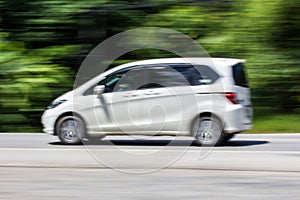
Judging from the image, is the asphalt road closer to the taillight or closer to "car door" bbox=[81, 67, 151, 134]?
"car door" bbox=[81, 67, 151, 134]

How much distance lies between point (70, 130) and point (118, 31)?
22.6 feet

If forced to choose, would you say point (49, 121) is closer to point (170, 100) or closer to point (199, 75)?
point (170, 100)

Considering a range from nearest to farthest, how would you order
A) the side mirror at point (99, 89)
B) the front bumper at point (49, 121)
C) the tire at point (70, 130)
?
the side mirror at point (99, 89) → the tire at point (70, 130) → the front bumper at point (49, 121)

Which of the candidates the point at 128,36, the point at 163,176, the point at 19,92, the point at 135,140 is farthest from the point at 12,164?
the point at 128,36

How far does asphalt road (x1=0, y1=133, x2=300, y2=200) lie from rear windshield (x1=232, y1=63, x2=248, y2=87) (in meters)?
1.22

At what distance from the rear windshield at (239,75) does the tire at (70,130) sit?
3.11 meters

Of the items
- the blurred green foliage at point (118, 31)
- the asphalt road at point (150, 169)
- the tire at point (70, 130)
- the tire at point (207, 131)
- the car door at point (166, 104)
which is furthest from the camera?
the blurred green foliage at point (118, 31)

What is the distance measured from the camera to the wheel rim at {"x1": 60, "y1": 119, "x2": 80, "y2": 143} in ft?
44.7

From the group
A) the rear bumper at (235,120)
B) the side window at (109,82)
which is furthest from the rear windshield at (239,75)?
the side window at (109,82)

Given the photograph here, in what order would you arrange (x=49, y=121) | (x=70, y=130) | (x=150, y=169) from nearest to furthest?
(x=150, y=169) → (x=70, y=130) → (x=49, y=121)

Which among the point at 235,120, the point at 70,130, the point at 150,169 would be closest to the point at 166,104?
the point at 235,120

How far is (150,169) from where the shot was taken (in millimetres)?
10109

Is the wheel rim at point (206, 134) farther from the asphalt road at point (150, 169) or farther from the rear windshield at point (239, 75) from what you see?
the rear windshield at point (239, 75)

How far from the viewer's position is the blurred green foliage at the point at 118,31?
1861 cm
